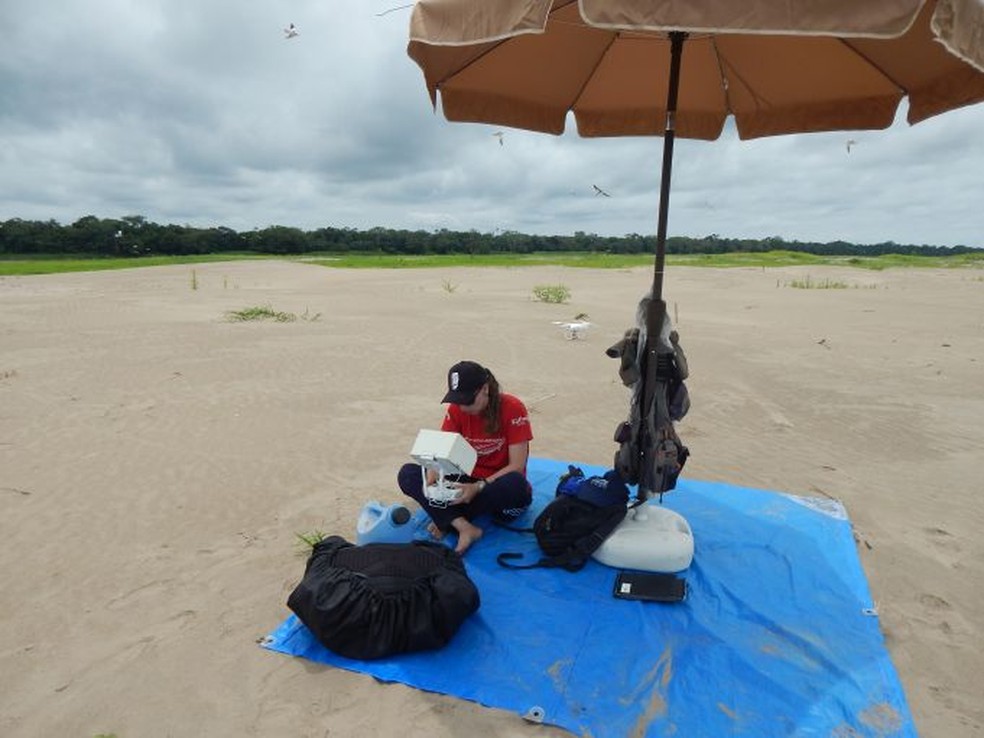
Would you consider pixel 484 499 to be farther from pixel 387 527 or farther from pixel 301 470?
pixel 301 470

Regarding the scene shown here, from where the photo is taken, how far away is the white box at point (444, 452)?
3.59m

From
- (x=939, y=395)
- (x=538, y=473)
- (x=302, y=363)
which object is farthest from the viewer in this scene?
(x=302, y=363)

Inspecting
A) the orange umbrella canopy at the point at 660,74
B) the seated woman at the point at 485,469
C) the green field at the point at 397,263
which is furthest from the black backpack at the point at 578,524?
the green field at the point at 397,263

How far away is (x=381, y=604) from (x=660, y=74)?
13.9ft

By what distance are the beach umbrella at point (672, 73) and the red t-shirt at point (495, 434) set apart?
0.90 metres

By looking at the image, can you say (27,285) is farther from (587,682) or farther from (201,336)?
(587,682)

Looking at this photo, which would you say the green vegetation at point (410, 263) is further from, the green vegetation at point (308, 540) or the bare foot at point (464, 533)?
the bare foot at point (464, 533)

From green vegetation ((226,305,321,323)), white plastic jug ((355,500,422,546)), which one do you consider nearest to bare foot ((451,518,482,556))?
white plastic jug ((355,500,422,546))

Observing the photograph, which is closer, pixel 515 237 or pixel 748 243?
pixel 515 237

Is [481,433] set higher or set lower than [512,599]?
higher

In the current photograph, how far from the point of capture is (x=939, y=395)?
8.73 meters

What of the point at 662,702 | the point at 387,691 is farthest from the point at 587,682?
the point at 387,691

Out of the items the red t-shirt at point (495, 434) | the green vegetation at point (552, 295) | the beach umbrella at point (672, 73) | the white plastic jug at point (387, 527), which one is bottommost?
the white plastic jug at point (387, 527)

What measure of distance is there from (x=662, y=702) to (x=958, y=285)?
33.9 meters
